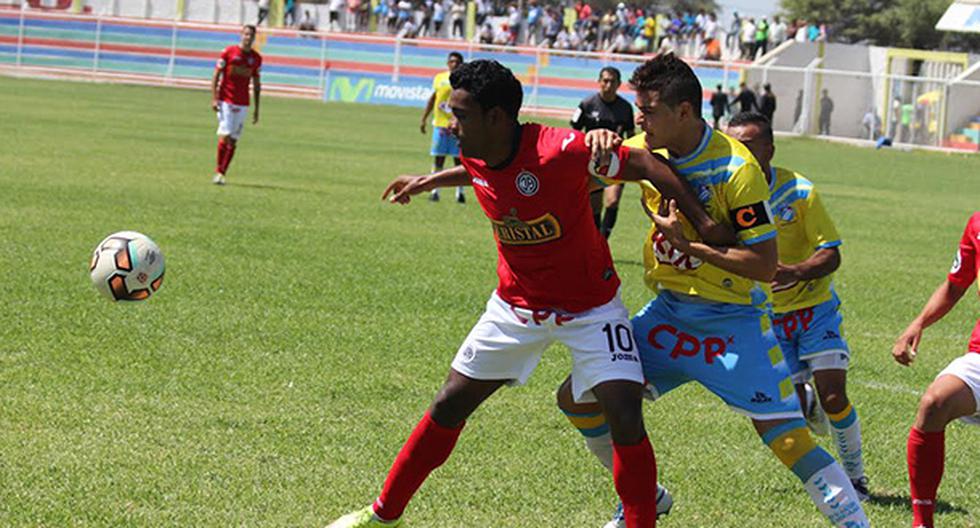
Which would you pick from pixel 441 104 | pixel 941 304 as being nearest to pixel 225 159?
pixel 441 104

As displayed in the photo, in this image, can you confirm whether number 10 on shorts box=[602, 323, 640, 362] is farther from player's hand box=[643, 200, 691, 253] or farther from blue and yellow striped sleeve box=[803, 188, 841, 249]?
blue and yellow striped sleeve box=[803, 188, 841, 249]

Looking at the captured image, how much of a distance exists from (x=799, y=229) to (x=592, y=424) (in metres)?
1.71

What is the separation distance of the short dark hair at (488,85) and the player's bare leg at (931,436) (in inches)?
83.2

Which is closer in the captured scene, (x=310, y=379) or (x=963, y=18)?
(x=310, y=379)

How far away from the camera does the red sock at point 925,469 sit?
6.06 meters

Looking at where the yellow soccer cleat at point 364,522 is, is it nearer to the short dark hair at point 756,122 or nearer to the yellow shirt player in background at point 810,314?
the yellow shirt player in background at point 810,314

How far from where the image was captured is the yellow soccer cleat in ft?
18.9

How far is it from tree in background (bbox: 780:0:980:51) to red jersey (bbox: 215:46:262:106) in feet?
185

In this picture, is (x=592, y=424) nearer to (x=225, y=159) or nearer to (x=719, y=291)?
(x=719, y=291)

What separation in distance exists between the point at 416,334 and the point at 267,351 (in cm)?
133

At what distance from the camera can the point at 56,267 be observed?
12.0m

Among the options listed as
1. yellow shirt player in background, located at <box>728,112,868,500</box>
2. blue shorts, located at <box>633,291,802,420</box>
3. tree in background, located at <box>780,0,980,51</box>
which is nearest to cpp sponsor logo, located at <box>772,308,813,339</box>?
yellow shirt player in background, located at <box>728,112,868,500</box>

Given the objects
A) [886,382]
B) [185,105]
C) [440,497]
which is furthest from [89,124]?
[440,497]

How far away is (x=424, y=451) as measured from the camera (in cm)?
575
